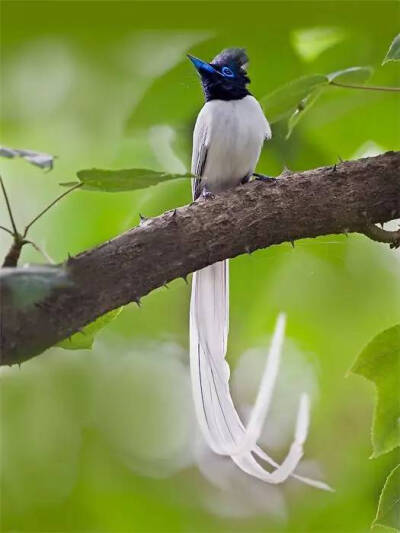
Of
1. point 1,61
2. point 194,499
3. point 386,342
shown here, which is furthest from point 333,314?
point 1,61

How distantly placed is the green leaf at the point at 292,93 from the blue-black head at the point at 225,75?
215 mm

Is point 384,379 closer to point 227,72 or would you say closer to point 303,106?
point 303,106

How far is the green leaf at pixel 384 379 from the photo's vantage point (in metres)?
0.65

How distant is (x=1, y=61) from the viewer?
1.06 metres

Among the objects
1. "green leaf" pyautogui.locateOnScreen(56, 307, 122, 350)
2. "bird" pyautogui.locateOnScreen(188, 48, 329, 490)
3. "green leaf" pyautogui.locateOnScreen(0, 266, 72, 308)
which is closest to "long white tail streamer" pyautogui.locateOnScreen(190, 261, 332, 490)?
"bird" pyautogui.locateOnScreen(188, 48, 329, 490)

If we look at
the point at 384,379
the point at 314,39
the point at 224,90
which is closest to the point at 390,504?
the point at 384,379

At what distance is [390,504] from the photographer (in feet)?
2.19

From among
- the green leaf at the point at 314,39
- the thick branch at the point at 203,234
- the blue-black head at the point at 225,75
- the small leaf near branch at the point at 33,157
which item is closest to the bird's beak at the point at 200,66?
the blue-black head at the point at 225,75

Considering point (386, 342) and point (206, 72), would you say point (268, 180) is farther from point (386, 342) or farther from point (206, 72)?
point (206, 72)

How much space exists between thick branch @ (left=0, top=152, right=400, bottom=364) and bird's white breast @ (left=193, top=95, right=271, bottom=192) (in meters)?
0.18

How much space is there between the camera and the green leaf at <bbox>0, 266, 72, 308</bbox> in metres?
0.49

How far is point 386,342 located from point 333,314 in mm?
452

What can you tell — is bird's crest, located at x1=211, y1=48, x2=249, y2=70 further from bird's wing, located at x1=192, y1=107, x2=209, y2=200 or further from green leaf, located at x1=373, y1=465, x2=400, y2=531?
green leaf, located at x1=373, y1=465, x2=400, y2=531

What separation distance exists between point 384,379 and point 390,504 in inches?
4.2
